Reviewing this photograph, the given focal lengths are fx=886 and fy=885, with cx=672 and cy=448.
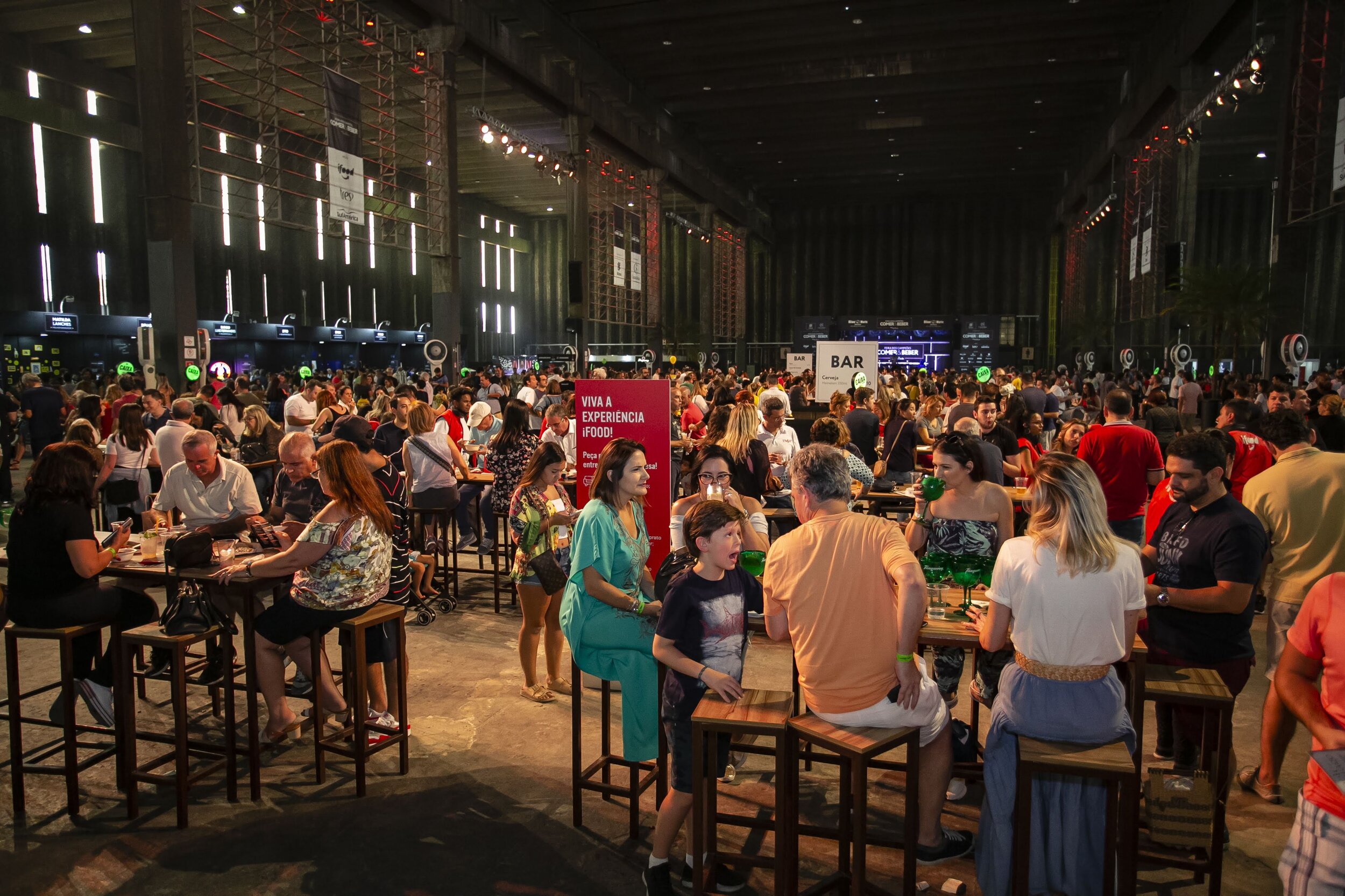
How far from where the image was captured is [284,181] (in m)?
25.5

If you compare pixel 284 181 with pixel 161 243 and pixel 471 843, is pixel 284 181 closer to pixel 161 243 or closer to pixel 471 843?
pixel 161 243

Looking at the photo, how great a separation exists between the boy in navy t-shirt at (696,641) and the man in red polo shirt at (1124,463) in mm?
3644

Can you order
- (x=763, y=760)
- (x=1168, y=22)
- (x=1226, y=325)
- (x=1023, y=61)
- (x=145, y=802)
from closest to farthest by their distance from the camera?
(x=145, y=802) → (x=763, y=760) → (x=1226, y=325) → (x=1168, y=22) → (x=1023, y=61)

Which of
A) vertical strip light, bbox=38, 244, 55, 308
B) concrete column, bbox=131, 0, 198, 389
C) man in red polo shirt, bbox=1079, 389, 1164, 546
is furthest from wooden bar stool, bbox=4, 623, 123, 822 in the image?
vertical strip light, bbox=38, 244, 55, 308

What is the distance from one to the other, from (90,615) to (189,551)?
0.49 metres

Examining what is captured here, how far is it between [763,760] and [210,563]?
9.11 feet

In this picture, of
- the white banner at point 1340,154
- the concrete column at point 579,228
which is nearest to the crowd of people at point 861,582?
the white banner at point 1340,154

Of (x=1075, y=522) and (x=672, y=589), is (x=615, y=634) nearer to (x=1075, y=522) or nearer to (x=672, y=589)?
(x=672, y=589)

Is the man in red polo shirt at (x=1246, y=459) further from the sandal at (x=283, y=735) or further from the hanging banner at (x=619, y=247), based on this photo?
the hanging banner at (x=619, y=247)

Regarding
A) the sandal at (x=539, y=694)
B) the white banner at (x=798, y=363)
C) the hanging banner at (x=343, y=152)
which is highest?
the hanging banner at (x=343, y=152)

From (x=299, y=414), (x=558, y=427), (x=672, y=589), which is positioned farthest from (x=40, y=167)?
(x=672, y=589)

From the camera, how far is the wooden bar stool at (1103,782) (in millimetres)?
2621

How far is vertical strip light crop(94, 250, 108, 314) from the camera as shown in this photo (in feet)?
74.2

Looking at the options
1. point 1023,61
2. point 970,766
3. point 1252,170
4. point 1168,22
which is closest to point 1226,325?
point 1168,22
